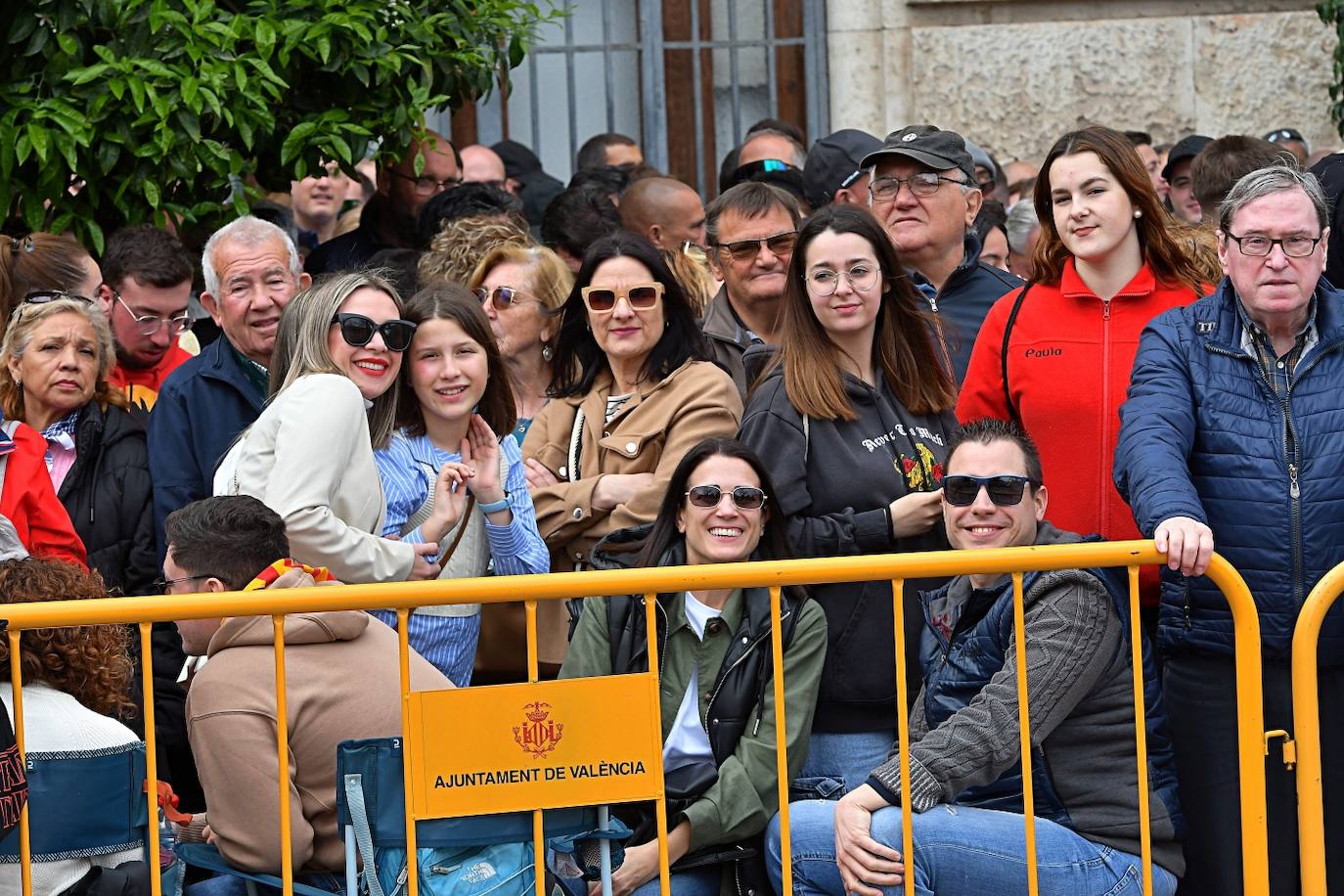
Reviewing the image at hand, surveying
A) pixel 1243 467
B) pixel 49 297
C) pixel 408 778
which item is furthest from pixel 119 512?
pixel 1243 467

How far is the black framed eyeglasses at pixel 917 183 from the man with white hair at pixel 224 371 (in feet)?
6.09

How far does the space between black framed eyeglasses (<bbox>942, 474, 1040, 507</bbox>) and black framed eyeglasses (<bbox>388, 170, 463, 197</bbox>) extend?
3540mm

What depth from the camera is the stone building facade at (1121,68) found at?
967 cm

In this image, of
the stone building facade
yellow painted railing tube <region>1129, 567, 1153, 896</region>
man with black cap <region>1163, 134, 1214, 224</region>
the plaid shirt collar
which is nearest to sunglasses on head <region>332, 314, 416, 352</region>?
yellow painted railing tube <region>1129, 567, 1153, 896</region>

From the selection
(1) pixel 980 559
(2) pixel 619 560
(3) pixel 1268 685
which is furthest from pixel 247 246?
(3) pixel 1268 685

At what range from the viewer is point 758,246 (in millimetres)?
6074

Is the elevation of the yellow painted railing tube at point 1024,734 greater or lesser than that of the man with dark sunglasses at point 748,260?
lesser

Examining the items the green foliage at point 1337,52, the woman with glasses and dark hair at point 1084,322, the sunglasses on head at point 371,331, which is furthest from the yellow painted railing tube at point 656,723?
the green foliage at point 1337,52

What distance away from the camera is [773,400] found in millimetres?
5074

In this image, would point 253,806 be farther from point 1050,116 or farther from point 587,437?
point 1050,116

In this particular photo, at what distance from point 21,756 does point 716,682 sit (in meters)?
1.57

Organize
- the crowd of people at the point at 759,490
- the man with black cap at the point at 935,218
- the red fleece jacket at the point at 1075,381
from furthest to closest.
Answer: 1. the man with black cap at the point at 935,218
2. the red fleece jacket at the point at 1075,381
3. the crowd of people at the point at 759,490

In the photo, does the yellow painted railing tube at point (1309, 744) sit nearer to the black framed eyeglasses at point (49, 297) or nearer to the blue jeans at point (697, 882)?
the blue jeans at point (697, 882)

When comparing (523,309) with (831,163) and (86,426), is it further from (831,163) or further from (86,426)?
(831,163)
